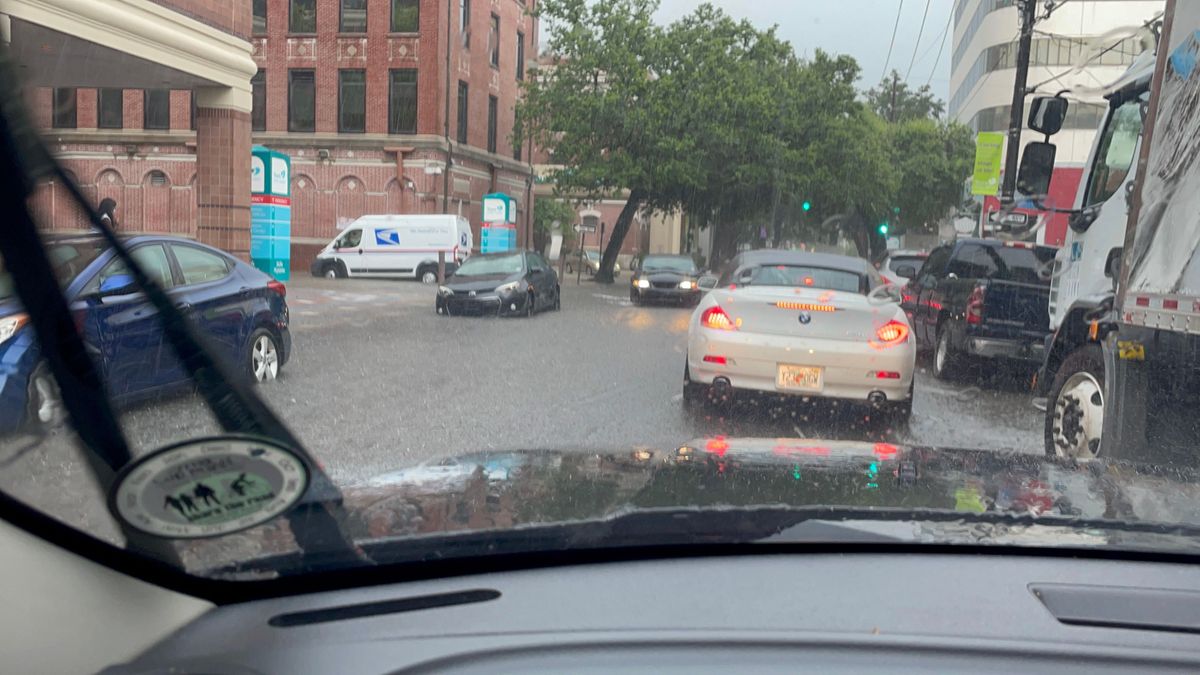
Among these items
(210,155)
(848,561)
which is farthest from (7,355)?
(210,155)

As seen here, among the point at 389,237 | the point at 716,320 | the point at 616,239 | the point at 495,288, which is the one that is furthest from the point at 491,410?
the point at 616,239

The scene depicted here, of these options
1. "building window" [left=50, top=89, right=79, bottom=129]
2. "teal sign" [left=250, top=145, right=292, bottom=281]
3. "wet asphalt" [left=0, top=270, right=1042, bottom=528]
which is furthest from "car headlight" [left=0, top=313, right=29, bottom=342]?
"teal sign" [left=250, top=145, right=292, bottom=281]

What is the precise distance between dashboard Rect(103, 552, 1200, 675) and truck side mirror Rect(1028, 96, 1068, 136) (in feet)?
17.8

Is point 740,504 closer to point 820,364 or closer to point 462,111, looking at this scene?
point 820,364

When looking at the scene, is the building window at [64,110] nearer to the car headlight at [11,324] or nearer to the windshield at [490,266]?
the car headlight at [11,324]

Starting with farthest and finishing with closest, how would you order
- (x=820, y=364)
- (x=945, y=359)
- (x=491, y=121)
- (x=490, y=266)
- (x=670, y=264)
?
(x=491, y=121), (x=670, y=264), (x=490, y=266), (x=945, y=359), (x=820, y=364)

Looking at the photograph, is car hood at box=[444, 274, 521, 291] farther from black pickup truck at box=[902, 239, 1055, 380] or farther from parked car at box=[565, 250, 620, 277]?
parked car at box=[565, 250, 620, 277]

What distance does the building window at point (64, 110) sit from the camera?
1925 millimetres

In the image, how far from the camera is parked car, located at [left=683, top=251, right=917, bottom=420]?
8297 mm

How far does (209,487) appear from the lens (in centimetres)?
199

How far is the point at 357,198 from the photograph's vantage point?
1478 inches

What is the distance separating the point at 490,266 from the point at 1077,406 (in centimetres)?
1521

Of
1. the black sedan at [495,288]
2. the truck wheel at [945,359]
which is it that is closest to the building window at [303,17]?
the black sedan at [495,288]

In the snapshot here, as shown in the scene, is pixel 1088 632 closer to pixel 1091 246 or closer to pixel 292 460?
pixel 292 460
